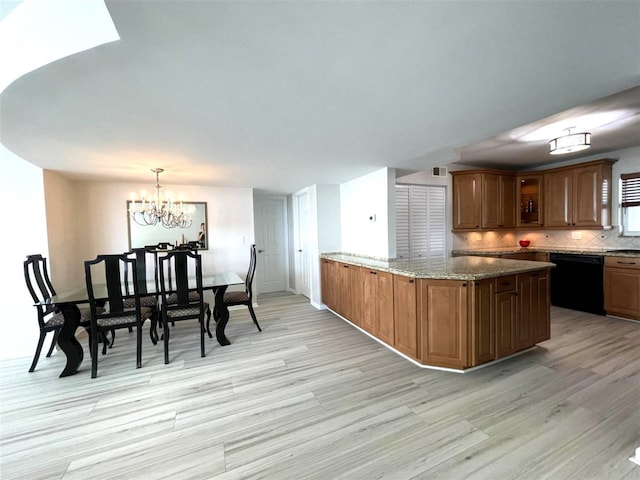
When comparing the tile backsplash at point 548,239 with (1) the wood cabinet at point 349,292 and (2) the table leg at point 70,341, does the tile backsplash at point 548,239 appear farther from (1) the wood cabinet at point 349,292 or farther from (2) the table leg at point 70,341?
(2) the table leg at point 70,341

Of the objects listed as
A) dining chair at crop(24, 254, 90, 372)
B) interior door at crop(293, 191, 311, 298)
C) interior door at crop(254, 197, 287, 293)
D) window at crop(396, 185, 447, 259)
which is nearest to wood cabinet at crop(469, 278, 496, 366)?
window at crop(396, 185, 447, 259)

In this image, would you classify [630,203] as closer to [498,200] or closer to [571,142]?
[498,200]

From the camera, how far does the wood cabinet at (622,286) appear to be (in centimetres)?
337

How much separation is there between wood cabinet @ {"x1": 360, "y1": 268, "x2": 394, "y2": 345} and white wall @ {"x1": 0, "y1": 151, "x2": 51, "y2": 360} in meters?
3.80

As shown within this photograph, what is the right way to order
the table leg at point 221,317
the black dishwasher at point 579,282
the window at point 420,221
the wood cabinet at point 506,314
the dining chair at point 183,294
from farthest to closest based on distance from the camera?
the window at point 420,221, the black dishwasher at point 579,282, the table leg at point 221,317, the dining chair at point 183,294, the wood cabinet at point 506,314

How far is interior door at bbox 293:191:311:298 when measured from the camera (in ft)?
16.5

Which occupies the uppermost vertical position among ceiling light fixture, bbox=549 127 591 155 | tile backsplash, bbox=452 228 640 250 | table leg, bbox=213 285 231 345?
ceiling light fixture, bbox=549 127 591 155

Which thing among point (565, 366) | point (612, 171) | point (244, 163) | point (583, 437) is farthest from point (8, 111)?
point (612, 171)

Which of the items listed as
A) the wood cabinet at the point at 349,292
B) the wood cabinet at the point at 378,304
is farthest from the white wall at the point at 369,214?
the wood cabinet at the point at 378,304

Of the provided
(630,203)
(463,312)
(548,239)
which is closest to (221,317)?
(463,312)

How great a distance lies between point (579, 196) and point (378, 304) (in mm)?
3941

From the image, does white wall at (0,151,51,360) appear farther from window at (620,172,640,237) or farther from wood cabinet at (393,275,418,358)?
window at (620,172,640,237)

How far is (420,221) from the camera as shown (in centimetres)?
461

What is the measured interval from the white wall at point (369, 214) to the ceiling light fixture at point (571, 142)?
1935 millimetres
